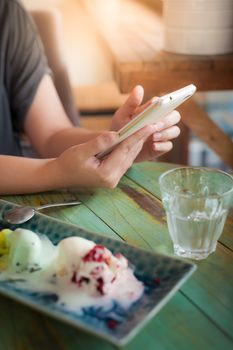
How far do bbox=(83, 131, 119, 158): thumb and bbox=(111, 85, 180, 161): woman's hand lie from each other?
120 mm

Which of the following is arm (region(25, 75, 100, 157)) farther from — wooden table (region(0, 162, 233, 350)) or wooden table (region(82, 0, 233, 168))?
wooden table (region(0, 162, 233, 350))

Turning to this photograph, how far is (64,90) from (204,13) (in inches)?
21.4

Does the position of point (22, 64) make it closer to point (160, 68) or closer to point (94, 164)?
point (160, 68)

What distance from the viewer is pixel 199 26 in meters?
1.32

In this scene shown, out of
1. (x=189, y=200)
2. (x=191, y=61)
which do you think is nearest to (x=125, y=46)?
(x=191, y=61)

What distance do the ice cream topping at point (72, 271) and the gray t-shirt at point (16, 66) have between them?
68 cm

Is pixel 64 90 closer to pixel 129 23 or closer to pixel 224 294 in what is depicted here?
pixel 129 23

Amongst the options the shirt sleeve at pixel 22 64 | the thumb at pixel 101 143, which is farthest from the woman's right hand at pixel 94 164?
the shirt sleeve at pixel 22 64

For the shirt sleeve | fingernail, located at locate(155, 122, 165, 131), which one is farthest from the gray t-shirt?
fingernail, located at locate(155, 122, 165, 131)

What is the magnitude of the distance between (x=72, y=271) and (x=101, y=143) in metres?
0.26

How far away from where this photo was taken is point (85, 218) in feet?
2.51

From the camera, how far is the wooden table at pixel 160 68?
51.5 inches

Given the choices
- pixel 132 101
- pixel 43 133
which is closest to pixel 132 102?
pixel 132 101

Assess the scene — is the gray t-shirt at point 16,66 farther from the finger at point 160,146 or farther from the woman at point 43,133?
the finger at point 160,146
